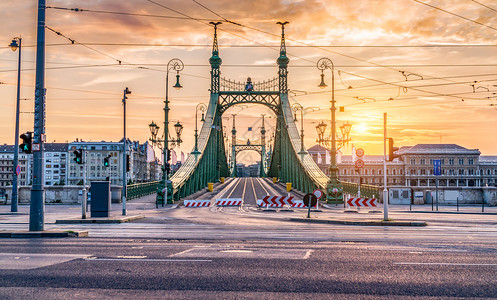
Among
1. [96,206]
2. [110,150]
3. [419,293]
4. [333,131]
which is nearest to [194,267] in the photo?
[419,293]

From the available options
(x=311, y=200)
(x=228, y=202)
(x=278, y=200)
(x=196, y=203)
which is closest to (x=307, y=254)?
(x=311, y=200)

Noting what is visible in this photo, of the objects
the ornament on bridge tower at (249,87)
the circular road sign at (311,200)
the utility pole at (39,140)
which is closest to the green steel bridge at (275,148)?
the ornament on bridge tower at (249,87)

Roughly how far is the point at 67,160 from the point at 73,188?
13116cm

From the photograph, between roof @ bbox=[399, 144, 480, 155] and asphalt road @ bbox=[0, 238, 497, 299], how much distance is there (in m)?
129

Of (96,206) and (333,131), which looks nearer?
(96,206)

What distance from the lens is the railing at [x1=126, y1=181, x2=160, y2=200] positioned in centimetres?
4341

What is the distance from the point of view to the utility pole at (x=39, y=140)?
1622 cm

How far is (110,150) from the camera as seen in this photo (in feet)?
506

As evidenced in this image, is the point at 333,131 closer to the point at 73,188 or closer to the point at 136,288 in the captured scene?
the point at 73,188

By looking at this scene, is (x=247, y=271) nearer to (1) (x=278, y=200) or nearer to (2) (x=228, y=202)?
(1) (x=278, y=200)

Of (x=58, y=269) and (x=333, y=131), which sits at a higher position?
(x=333, y=131)

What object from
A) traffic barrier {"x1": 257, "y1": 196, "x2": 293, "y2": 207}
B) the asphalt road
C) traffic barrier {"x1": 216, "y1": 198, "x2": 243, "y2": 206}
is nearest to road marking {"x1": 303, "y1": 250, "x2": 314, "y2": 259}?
the asphalt road

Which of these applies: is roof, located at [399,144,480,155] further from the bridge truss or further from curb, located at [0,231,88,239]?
curb, located at [0,231,88,239]

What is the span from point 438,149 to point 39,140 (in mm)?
134085
